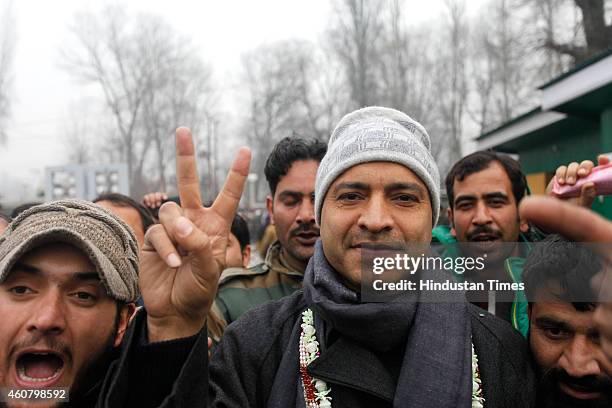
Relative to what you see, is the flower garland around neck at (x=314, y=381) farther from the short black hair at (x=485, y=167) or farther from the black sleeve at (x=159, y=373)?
the short black hair at (x=485, y=167)

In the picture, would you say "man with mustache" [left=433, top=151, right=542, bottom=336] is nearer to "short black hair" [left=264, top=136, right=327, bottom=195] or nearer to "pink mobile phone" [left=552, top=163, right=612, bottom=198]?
"pink mobile phone" [left=552, top=163, right=612, bottom=198]

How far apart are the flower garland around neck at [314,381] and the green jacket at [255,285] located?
0.89 m

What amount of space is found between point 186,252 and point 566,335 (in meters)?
1.27

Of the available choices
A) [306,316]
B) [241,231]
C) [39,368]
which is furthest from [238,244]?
[39,368]

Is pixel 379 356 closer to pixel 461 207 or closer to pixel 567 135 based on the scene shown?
pixel 461 207

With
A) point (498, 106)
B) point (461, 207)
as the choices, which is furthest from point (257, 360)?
point (498, 106)

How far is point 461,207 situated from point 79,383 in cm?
200

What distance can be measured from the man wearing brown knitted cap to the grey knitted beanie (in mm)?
557

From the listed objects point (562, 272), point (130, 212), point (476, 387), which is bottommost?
point (476, 387)

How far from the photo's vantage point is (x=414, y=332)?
5.40 ft

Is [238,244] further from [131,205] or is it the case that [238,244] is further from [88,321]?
[88,321]

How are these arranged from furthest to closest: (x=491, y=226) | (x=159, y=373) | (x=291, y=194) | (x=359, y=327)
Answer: (x=291, y=194) → (x=491, y=226) → (x=359, y=327) → (x=159, y=373)

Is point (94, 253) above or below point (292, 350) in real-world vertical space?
above

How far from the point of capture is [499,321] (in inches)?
72.4
